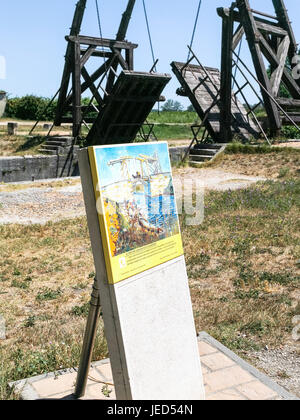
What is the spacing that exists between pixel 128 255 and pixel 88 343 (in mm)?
713

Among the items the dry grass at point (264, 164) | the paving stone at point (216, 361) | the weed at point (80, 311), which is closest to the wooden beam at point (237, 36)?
the dry grass at point (264, 164)

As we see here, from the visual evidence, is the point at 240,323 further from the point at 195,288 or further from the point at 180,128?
the point at 180,128

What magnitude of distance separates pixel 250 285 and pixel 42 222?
407cm

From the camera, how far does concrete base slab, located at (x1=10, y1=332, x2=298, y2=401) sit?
301cm

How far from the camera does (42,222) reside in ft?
25.8

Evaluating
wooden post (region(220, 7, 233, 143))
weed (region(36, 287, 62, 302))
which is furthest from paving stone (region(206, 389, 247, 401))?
wooden post (region(220, 7, 233, 143))

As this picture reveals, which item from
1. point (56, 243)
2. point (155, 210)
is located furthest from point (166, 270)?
point (56, 243)

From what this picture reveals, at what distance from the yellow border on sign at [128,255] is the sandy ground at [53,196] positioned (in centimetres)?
546

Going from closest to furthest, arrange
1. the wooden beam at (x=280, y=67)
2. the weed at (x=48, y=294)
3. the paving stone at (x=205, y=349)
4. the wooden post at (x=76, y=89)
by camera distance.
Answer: the paving stone at (x=205, y=349) → the weed at (x=48, y=294) → the wooden beam at (x=280, y=67) → the wooden post at (x=76, y=89)

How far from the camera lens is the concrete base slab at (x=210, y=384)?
3.01 meters

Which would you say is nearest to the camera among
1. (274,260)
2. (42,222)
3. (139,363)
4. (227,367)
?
(139,363)

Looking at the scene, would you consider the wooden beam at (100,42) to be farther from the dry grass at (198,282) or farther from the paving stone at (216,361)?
the paving stone at (216,361)

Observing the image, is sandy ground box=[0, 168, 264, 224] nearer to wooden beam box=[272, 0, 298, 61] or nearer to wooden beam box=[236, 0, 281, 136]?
wooden beam box=[236, 0, 281, 136]

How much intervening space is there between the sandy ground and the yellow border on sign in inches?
215
